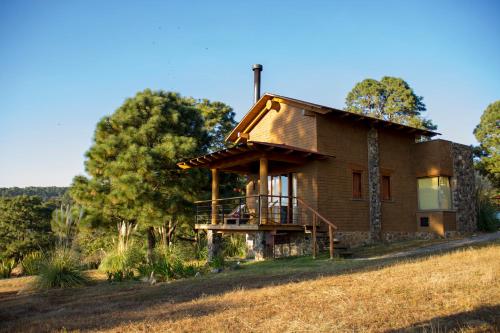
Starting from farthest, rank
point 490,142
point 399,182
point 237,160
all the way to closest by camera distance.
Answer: point 490,142 < point 399,182 < point 237,160

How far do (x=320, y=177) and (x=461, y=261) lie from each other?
6.88m

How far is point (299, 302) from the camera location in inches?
270

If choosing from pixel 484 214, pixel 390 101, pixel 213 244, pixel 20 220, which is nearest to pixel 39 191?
pixel 20 220

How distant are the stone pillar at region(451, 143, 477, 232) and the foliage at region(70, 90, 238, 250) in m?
11.0

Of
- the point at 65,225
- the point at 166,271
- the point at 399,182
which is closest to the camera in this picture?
the point at 65,225

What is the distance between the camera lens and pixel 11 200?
115 feet

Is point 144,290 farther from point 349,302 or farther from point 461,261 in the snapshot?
point 461,261

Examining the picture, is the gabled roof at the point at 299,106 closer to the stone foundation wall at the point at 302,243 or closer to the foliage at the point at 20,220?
the stone foundation wall at the point at 302,243

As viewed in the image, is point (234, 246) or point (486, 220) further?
point (486, 220)

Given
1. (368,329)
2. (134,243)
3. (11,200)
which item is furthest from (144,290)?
(11,200)

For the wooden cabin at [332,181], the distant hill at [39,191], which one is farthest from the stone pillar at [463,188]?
the distant hill at [39,191]

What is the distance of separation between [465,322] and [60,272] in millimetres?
9622

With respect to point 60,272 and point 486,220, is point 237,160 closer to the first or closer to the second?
point 60,272

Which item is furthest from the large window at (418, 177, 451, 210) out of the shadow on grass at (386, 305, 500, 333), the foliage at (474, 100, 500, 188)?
the shadow on grass at (386, 305, 500, 333)
